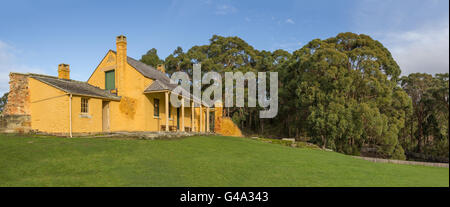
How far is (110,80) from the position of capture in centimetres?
2019

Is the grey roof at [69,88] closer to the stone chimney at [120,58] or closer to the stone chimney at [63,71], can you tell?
the stone chimney at [120,58]

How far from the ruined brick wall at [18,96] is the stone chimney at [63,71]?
455cm

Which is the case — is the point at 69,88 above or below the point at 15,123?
above

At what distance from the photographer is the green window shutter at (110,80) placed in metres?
20.0

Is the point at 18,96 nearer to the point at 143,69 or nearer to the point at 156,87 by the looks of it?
the point at 156,87

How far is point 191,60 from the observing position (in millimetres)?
40312

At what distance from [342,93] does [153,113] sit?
1668 cm

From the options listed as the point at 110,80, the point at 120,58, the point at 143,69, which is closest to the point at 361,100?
the point at 143,69

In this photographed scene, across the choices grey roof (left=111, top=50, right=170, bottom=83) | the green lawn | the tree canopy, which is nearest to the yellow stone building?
grey roof (left=111, top=50, right=170, bottom=83)

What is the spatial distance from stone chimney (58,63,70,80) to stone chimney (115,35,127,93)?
4.92 meters

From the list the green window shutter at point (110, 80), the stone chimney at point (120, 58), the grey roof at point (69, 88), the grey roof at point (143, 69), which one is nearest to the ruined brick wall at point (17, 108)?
the grey roof at point (69, 88)

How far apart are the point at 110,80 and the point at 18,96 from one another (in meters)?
5.75

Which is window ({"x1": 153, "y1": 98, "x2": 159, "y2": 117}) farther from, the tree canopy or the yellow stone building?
the tree canopy
